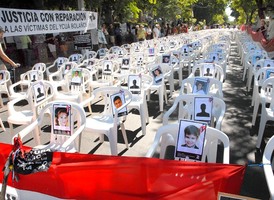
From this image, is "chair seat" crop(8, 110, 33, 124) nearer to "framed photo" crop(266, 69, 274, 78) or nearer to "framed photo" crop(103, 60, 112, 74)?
"framed photo" crop(103, 60, 112, 74)

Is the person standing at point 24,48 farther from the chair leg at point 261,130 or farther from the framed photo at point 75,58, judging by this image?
the chair leg at point 261,130

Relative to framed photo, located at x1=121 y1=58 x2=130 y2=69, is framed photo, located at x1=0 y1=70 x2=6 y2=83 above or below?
below

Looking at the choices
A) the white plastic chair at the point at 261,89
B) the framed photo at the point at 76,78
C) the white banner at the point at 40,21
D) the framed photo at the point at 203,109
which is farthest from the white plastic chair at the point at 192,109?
the white banner at the point at 40,21

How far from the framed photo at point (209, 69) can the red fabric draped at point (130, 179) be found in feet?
15.0

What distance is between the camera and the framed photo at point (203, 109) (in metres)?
3.58

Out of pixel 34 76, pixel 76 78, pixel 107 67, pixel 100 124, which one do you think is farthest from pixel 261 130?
pixel 34 76

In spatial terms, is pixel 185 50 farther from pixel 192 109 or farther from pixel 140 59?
pixel 192 109

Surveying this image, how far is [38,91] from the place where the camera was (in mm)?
5000

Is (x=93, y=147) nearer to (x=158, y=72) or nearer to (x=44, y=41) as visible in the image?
(x=158, y=72)

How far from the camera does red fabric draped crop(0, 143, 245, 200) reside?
1.91 metres

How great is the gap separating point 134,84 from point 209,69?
191cm

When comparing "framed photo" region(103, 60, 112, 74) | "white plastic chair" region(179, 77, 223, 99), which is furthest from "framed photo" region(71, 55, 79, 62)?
"white plastic chair" region(179, 77, 223, 99)

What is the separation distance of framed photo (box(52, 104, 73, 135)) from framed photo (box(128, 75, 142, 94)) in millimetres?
2156

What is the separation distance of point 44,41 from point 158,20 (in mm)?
28061
